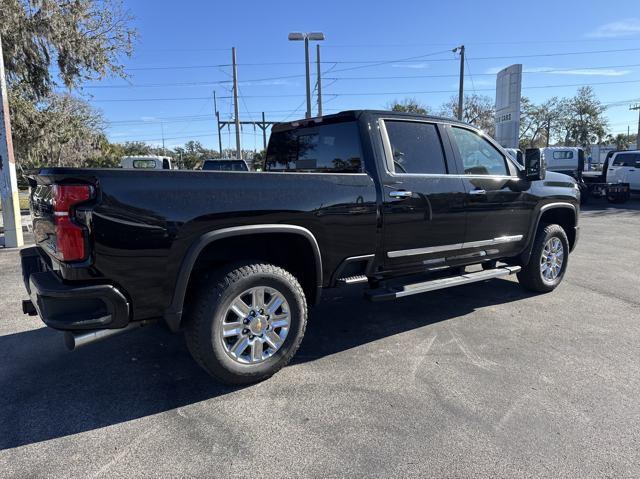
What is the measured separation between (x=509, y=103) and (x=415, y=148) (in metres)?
20.0

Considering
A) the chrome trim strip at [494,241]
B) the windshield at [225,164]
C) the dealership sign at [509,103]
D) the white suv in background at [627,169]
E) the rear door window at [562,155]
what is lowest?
the chrome trim strip at [494,241]

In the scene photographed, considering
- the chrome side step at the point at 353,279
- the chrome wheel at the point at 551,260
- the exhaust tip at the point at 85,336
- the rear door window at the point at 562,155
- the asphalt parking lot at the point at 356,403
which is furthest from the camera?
the rear door window at the point at 562,155

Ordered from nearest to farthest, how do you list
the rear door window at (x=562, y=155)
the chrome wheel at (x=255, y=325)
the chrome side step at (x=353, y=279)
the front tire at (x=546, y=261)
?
1. the chrome wheel at (x=255, y=325)
2. the chrome side step at (x=353, y=279)
3. the front tire at (x=546, y=261)
4. the rear door window at (x=562, y=155)

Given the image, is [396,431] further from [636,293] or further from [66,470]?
[636,293]

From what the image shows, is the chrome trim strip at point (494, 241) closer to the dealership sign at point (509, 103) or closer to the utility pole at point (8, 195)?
the utility pole at point (8, 195)

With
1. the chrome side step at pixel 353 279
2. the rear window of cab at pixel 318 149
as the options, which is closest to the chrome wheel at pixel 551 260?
the chrome side step at pixel 353 279

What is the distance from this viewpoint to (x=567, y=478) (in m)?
2.37

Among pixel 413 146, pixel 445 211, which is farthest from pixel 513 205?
pixel 413 146

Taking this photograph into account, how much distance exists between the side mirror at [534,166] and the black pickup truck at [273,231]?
19 millimetres

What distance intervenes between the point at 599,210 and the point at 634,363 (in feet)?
50.7

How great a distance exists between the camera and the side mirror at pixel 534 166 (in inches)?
195

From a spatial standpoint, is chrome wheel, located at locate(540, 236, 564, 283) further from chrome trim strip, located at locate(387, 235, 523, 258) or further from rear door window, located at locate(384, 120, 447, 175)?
rear door window, located at locate(384, 120, 447, 175)

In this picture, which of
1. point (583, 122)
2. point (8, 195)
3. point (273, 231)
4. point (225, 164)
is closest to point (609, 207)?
point (225, 164)

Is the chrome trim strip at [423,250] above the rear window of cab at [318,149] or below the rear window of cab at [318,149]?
below
